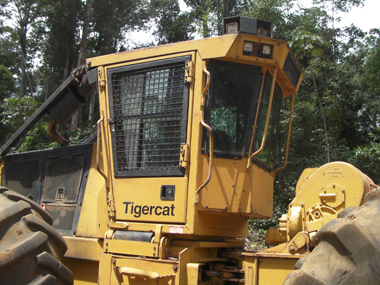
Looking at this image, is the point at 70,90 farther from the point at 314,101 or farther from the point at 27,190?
the point at 314,101

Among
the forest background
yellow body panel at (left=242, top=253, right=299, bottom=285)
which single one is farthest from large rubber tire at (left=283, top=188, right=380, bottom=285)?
the forest background

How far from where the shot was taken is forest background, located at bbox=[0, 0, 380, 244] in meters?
14.6

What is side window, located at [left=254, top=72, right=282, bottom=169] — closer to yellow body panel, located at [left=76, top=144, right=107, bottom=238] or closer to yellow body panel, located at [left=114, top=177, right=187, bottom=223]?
yellow body panel, located at [left=114, top=177, right=187, bottom=223]

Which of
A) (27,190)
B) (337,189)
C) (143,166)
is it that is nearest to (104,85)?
(143,166)

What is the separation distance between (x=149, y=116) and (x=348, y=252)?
2.50 m

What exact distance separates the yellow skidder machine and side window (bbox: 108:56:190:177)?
0.04 ft

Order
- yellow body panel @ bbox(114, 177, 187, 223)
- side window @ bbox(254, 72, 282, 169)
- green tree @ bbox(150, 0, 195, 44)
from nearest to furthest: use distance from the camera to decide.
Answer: yellow body panel @ bbox(114, 177, 187, 223) < side window @ bbox(254, 72, 282, 169) < green tree @ bbox(150, 0, 195, 44)

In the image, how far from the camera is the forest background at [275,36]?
14.6m

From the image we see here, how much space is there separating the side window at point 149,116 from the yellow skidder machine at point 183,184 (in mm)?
11

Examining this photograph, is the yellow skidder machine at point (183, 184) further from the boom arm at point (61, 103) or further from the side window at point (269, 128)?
the boom arm at point (61, 103)

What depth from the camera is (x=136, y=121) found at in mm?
4055

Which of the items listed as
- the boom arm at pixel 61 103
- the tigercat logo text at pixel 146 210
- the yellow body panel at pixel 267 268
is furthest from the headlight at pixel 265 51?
the boom arm at pixel 61 103

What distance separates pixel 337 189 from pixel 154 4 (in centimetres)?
2821

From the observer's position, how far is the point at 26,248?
2.98 metres
